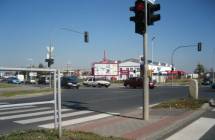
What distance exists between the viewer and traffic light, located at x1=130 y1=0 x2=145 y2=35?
11273mm

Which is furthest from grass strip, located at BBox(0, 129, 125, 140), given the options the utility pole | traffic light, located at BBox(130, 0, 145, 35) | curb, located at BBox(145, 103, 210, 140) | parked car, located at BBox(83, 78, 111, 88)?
parked car, located at BBox(83, 78, 111, 88)

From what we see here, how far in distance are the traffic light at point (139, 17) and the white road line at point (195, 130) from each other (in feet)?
10.7

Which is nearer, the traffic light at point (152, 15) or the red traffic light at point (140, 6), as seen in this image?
the red traffic light at point (140, 6)

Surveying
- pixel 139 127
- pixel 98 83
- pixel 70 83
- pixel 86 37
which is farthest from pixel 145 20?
pixel 98 83

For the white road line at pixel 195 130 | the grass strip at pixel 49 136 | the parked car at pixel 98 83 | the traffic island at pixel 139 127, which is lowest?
the white road line at pixel 195 130

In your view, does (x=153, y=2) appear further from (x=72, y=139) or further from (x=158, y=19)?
(x=72, y=139)

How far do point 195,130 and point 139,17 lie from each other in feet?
12.9

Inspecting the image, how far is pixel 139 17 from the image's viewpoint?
11344 mm

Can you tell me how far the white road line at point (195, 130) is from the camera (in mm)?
8641

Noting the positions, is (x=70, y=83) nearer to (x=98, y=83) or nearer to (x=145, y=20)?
(x=98, y=83)

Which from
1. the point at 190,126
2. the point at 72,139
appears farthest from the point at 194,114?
the point at 72,139

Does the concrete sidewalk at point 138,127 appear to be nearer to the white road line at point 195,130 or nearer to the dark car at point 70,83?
the white road line at point 195,130

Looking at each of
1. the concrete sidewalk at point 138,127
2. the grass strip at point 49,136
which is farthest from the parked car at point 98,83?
the grass strip at point 49,136

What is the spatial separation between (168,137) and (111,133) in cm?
140
